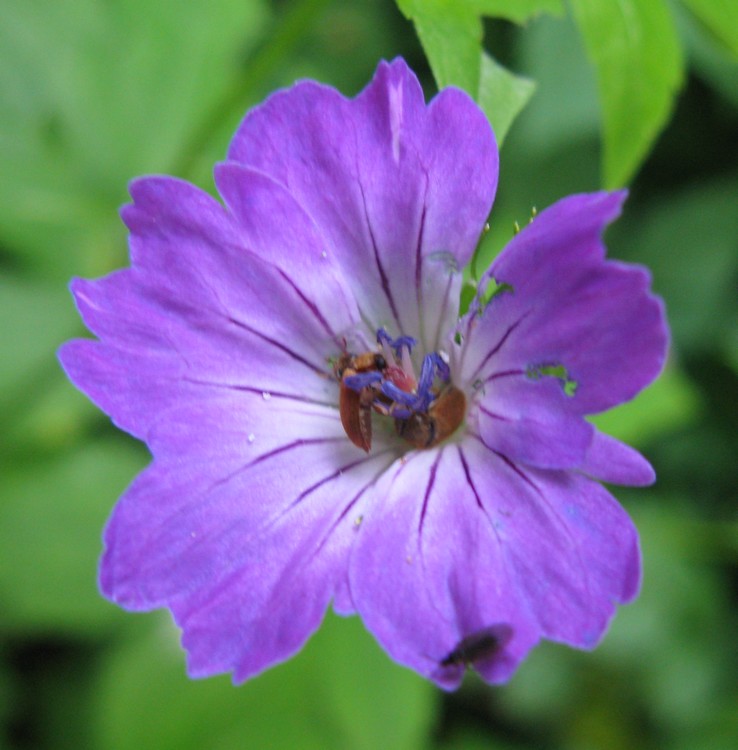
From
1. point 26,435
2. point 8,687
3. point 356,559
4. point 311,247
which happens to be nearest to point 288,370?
point 311,247

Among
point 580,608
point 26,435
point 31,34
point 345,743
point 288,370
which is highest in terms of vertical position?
point 31,34

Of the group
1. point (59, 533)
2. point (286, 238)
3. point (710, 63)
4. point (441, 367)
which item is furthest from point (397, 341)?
point (710, 63)

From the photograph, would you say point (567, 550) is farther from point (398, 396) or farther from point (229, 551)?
point (229, 551)

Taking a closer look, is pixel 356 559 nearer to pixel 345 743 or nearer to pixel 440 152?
pixel 440 152

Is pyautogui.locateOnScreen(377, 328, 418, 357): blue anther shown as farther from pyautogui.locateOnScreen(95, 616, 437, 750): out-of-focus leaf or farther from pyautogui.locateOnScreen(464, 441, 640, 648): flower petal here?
pyautogui.locateOnScreen(95, 616, 437, 750): out-of-focus leaf

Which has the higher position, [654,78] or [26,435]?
[654,78]

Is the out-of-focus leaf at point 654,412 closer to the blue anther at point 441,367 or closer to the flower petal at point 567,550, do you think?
the blue anther at point 441,367
